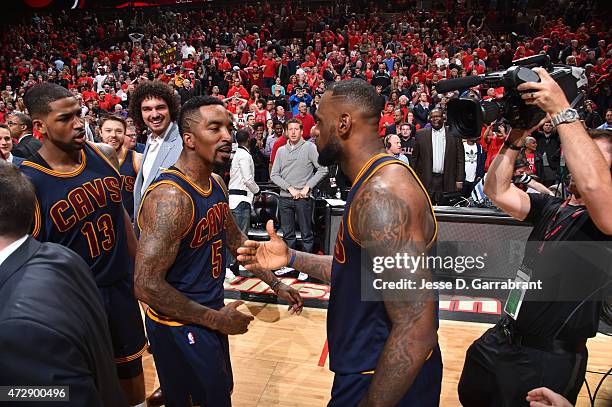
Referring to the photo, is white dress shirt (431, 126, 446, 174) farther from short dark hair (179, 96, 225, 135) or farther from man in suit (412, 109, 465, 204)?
short dark hair (179, 96, 225, 135)

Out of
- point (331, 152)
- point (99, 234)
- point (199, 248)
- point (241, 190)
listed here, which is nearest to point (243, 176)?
point (241, 190)

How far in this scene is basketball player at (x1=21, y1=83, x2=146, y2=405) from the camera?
262cm

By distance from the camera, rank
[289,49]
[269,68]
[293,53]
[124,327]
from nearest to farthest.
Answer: [124,327]
[269,68]
[293,53]
[289,49]

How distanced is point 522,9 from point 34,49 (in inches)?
738

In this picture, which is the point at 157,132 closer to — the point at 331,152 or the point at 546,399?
the point at 331,152

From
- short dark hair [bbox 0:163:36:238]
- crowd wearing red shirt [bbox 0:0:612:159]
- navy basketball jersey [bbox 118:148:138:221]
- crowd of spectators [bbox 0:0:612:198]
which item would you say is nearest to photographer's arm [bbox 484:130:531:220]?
short dark hair [bbox 0:163:36:238]

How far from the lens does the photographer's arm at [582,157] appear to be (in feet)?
5.74

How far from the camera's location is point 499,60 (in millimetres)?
13727

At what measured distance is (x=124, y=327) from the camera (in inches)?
111

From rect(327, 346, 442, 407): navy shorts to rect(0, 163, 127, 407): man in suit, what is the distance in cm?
79

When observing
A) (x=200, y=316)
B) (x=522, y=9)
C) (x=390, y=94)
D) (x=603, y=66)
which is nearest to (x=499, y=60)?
(x=603, y=66)

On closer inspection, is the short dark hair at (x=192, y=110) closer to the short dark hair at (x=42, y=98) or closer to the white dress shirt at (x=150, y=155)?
the short dark hair at (x=42, y=98)

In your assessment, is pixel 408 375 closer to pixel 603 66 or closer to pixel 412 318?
pixel 412 318

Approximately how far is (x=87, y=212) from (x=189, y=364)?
992 millimetres
